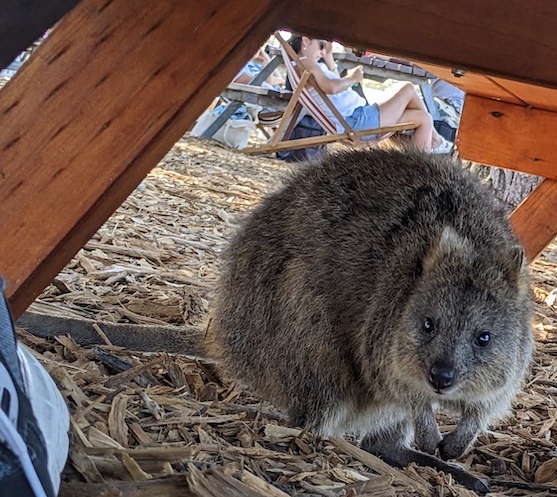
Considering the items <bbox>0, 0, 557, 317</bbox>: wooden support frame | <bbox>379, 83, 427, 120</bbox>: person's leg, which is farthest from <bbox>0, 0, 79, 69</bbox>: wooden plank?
<bbox>379, 83, 427, 120</bbox>: person's leg

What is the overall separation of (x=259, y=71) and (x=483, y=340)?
11075 mm

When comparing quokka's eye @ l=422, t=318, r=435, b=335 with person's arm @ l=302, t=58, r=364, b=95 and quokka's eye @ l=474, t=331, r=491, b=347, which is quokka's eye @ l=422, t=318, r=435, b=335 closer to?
quokka's eye @ l=474, t=331, r=491, b=347

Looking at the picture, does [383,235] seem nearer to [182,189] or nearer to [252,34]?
[252,34]

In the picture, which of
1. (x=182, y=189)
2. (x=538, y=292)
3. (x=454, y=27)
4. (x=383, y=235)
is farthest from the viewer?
(x=182, y=189)

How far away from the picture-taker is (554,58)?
208cm

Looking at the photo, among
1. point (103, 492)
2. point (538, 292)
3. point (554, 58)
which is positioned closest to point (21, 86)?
point (103, 492)

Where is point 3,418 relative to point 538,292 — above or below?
below

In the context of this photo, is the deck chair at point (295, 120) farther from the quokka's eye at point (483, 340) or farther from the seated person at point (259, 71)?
the quokka's eye at point (483, 340)

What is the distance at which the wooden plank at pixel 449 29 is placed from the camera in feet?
6.35

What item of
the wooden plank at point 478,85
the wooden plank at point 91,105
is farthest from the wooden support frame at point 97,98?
the wooden plank at point 478,85

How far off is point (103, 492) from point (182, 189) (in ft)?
17.6

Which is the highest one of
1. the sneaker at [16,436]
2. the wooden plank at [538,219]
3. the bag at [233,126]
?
the bag at [233,126]

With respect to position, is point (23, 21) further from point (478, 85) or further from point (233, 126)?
point (233, 126)

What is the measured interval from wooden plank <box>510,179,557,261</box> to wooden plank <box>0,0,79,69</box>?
10.1 ft
